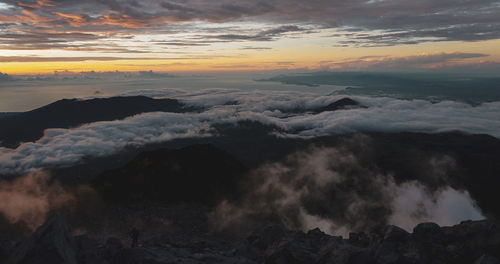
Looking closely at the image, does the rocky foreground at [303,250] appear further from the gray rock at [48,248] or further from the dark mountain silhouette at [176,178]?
the dark mountain silhouette at [176,178]

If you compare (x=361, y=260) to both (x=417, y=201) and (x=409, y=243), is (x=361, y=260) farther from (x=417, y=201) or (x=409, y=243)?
(x=417, y=201)

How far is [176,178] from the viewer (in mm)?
141000

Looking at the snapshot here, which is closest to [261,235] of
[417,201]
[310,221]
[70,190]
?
[310,221]

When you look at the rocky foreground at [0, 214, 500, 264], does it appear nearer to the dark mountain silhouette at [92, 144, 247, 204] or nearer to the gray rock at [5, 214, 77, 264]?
the gray rock at [5, 214, 77, 264]

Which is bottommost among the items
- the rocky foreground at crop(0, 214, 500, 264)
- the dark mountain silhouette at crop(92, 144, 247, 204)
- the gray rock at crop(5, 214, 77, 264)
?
the dark mountain silhouette at crop(92, 144, 247, 204)

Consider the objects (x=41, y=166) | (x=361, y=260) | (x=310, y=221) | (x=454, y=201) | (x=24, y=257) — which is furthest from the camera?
(x=41, y=166)

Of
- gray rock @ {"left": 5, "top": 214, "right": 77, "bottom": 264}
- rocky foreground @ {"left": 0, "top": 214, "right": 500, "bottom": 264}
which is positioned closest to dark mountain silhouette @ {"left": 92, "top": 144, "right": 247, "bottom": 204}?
rocky foreground @ {"left": 0, "top": 214, "right": 500, "bottom": 264}

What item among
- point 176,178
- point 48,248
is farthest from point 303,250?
point 176,178

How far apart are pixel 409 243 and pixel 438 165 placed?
186m

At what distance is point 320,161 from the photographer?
197750 millimetres

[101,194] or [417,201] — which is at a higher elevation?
[101,194]

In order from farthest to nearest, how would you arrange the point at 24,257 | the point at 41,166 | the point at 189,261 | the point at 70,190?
the point at 41,166 → the point at 70,190 → the point at 189,261 → the point at 24,257

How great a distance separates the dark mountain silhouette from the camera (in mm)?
132500

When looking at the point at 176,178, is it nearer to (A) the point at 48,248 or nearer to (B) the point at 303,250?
(B) the point at 303,250
